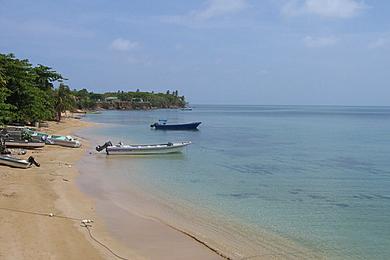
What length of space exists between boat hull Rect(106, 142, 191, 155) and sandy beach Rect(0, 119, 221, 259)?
602 inches

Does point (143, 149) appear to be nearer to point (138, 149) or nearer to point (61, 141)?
point (138, 149)

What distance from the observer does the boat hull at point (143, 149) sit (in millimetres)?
36906

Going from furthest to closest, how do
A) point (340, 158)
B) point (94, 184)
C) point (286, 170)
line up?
point (340, 158)
point (286, 170)
point (94, 184)

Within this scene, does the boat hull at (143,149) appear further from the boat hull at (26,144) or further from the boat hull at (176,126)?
the boat hull at (176,126)

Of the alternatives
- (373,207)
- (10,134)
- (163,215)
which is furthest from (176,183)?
(10,134)

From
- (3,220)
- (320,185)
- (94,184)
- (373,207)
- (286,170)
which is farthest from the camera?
(286,170)

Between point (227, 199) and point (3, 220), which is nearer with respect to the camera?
point (3, 220)

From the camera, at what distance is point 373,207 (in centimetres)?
1998

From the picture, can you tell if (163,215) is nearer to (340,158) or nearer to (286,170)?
(286,170)

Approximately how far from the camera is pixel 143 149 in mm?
38094

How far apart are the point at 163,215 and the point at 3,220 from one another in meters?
5.68

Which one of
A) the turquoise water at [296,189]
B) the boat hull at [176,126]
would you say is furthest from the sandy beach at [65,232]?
the boat hull at [176,126]

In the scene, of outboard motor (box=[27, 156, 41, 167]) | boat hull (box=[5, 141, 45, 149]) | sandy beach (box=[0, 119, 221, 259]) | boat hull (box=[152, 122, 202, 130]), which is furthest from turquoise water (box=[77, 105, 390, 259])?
boat hull (box=[152, 122, 202, 130])

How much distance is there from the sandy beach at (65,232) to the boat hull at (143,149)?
1529cm
